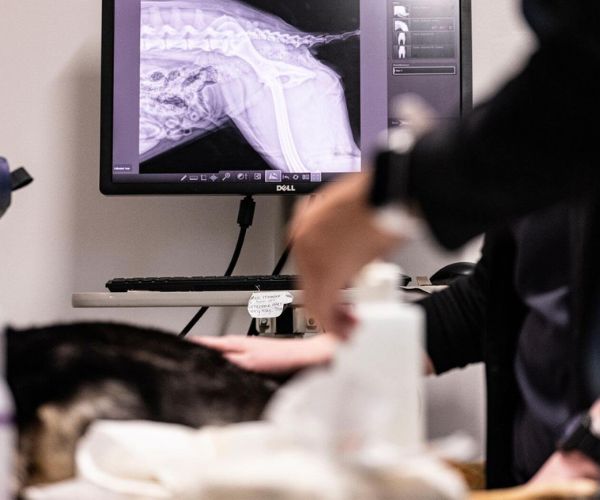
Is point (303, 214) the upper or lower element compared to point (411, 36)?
lower

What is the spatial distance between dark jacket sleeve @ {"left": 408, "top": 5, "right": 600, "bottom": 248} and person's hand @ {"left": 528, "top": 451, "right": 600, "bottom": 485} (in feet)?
1.17

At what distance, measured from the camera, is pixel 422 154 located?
1.86 ft

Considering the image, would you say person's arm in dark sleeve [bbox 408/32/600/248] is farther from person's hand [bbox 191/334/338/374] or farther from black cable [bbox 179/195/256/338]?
black cable [bbox 179/195/256/338]

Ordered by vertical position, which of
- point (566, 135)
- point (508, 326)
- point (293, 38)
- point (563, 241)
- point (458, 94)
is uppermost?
point (293, 38)

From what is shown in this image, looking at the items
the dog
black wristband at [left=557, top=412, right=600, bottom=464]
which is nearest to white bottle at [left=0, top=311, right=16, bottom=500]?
the dog

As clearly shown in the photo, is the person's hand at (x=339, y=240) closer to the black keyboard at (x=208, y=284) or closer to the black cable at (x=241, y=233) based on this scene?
the black keyboard at (x=208, y=284)

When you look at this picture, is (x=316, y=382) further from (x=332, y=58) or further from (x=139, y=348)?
(x=332, y=58)

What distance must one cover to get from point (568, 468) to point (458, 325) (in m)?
0.46

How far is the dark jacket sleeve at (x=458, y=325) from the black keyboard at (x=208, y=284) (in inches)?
14.6

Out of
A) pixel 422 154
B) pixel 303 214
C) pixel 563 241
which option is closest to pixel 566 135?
pixel 422 154

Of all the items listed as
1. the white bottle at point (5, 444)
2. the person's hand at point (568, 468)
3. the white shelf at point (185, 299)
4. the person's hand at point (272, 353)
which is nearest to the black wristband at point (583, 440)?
the person's hand at point (568, 468)

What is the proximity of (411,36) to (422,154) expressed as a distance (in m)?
1.29

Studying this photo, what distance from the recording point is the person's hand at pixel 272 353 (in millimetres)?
1033

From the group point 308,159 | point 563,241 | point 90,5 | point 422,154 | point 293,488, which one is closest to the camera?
point 293,488
